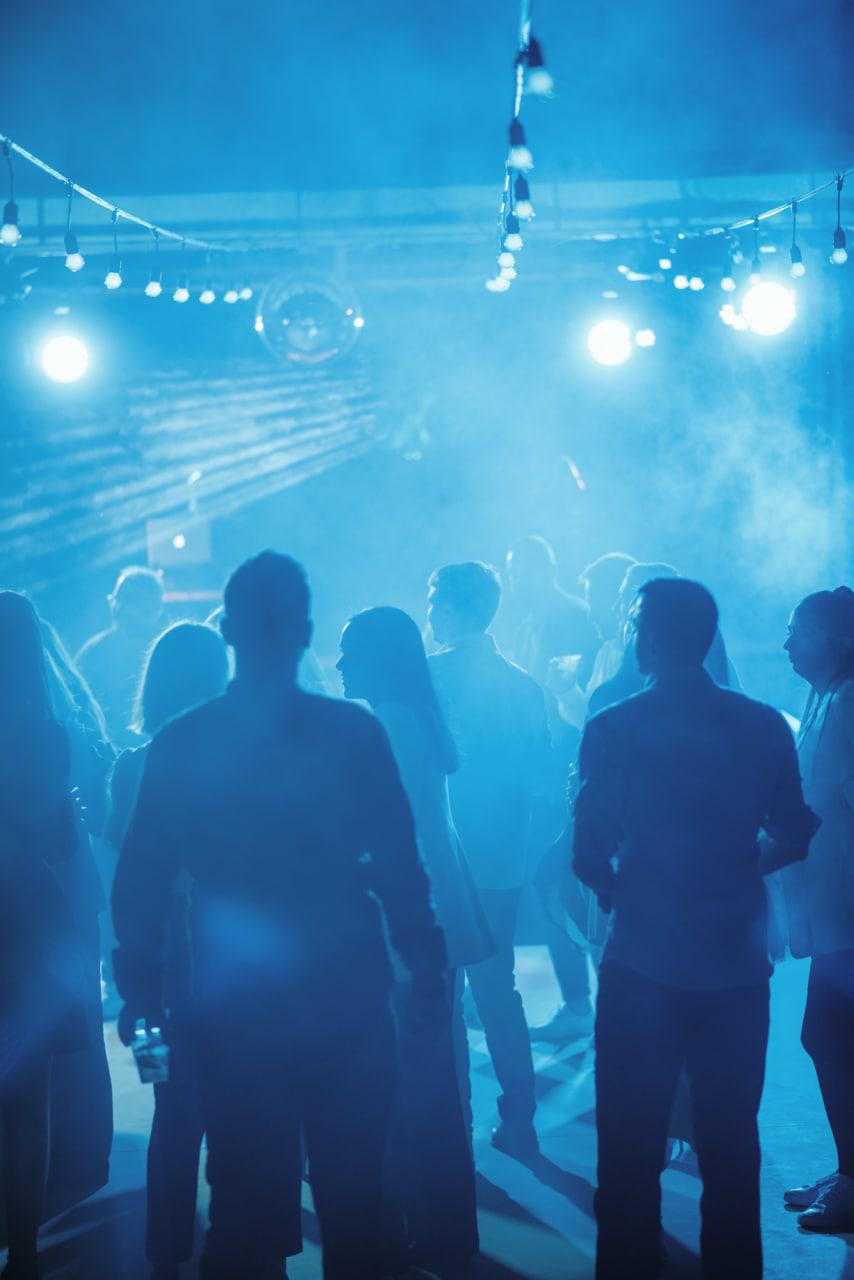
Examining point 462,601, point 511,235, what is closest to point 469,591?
point 462,601

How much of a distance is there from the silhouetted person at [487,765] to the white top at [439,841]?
2.05 feet

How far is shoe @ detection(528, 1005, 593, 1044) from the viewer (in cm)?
504

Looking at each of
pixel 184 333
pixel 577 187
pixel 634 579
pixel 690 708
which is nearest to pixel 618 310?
pixel 577 187

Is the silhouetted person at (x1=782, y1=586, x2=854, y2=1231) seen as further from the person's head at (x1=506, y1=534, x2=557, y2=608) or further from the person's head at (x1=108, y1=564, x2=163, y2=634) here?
the person's head at (x1=108, y1=564, x2=163, y2=634)

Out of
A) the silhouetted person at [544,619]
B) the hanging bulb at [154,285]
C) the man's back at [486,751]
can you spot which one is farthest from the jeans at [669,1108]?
the hanging bulb at [154,285]

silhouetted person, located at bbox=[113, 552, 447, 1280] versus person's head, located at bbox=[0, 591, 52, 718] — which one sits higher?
person's head, located at bbox=[0, 591, 52, 718]

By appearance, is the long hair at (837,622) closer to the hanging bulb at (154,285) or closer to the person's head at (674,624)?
the person's head at (674,624)

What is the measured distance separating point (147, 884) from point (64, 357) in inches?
285

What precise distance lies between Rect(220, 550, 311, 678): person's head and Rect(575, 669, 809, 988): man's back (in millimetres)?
678

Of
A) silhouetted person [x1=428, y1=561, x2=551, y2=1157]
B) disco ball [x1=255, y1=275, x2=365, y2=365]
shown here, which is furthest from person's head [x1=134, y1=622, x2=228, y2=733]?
disco ball [x1=255, y1=275, x2=365, y2=365]

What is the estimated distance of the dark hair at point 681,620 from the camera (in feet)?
7.79

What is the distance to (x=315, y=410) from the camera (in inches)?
387

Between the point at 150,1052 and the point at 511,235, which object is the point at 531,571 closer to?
the point at 511,235

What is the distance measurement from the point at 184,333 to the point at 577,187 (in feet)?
10.6
